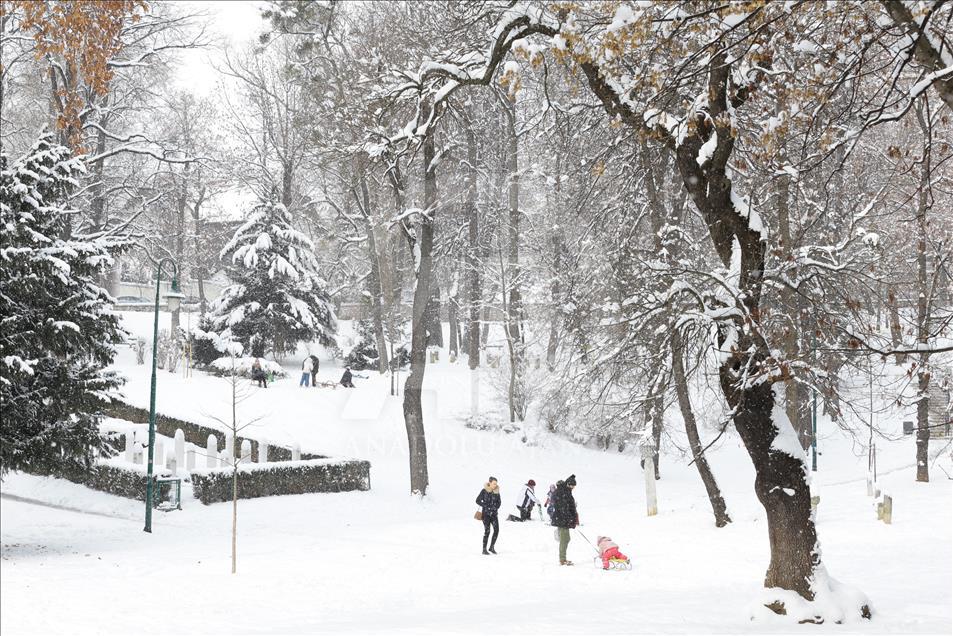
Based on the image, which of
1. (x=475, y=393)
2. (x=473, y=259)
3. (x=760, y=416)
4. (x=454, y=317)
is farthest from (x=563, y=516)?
(x=454, y=317)

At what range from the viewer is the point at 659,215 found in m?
19.0

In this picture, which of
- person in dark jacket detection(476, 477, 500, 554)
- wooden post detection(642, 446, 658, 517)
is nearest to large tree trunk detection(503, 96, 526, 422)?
wooden post detection(642, 446, 658, 517)

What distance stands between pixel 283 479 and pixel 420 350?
4848 millimetres

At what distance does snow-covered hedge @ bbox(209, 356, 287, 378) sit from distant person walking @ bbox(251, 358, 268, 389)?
0.72 ft

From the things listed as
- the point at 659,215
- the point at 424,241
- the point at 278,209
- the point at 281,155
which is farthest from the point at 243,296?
the point at 659,215

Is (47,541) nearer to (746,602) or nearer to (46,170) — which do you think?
(46,170)

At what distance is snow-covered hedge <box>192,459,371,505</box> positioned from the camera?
20.7m

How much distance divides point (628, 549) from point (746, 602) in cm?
479

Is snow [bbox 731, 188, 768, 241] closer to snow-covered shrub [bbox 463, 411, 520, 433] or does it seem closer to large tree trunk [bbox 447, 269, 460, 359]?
snow-covered shrub [bbox 463, 411, 520, 433]

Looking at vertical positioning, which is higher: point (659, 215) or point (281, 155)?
point (281, 155)

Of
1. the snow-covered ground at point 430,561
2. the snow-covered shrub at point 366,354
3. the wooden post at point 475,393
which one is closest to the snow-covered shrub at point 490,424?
the wooden post at point 475,393

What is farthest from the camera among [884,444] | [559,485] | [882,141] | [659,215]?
[884,444]

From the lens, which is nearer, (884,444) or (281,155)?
(884,444)

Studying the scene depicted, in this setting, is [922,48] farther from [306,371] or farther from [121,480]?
[306,371]
